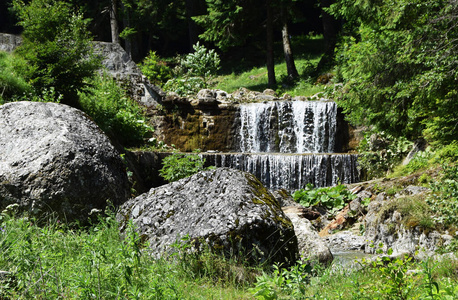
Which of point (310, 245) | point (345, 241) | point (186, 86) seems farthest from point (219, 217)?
point (186, 86)

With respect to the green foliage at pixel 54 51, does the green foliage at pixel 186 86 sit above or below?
below

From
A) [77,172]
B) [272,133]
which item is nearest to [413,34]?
[77,172]

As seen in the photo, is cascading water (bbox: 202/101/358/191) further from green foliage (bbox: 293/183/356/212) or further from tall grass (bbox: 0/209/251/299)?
tall grass (bbox: 0/209/251/299)

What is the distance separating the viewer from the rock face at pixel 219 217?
178 inches

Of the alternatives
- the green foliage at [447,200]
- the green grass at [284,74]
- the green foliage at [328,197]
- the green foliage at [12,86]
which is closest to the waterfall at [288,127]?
the green grass at [284,74]

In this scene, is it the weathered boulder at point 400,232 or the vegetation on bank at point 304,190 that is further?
the weathered boulder at point 400,232

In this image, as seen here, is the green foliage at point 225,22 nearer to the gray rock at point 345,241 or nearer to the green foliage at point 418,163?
the green foliage at point 418,163

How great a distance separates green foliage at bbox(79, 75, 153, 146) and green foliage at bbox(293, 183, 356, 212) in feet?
16.4

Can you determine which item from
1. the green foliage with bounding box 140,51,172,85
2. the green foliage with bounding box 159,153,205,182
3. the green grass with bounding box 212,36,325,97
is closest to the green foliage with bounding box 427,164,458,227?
the green foliage with bounding box 159,153,205,182

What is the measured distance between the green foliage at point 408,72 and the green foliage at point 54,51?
258 inches

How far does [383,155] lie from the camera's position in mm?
11898

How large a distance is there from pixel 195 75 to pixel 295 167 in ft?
31.7

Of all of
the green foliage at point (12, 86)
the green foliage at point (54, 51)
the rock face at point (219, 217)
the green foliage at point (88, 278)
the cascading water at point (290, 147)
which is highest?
the green foliage at point (54, 51)

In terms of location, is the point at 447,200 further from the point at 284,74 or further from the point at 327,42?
the point at 327,42
